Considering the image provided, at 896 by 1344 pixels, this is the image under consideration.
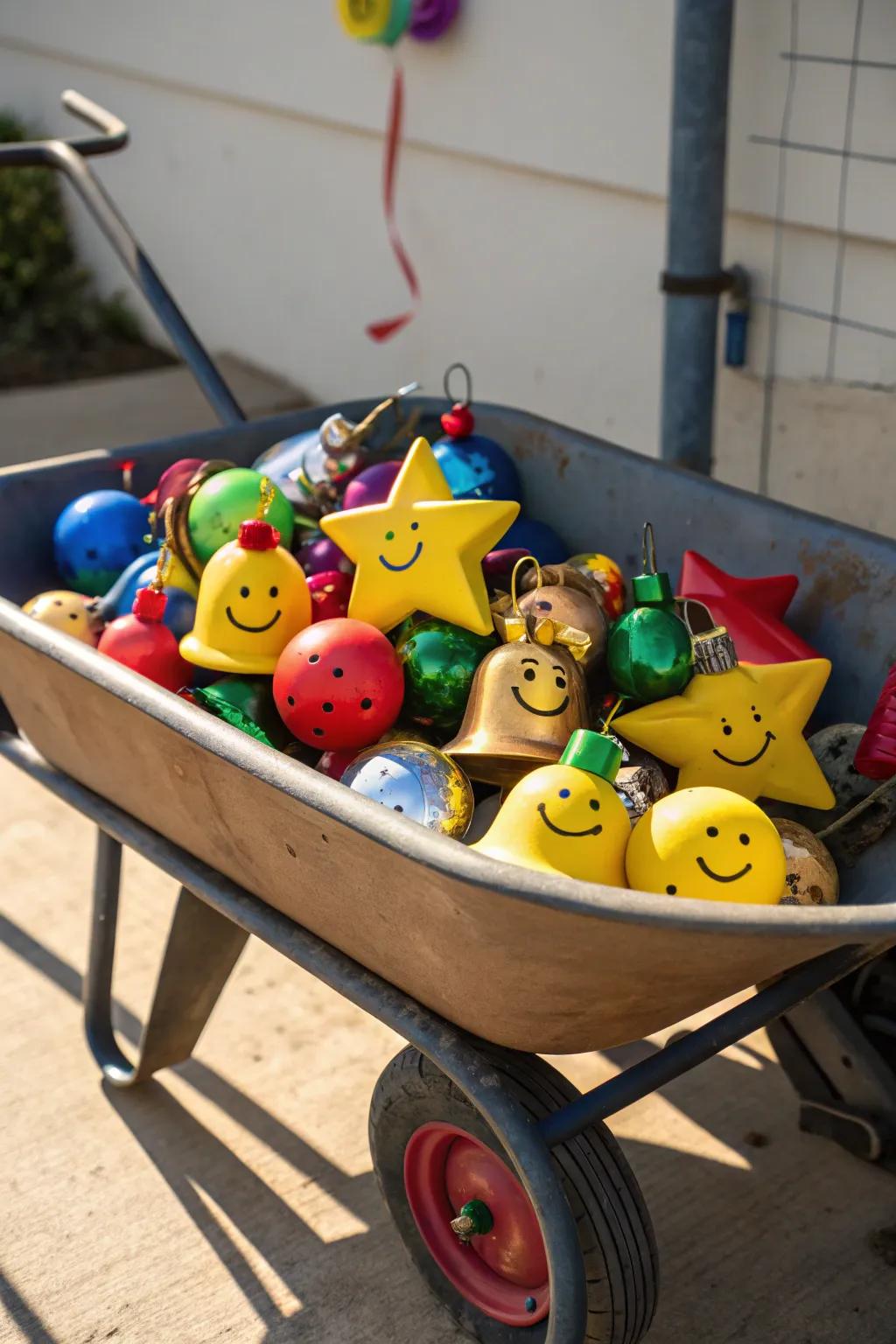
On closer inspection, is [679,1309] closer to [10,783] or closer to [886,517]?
[886,517]

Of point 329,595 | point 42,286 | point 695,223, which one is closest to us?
point 329,595

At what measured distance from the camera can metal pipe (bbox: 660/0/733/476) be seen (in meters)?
2.60

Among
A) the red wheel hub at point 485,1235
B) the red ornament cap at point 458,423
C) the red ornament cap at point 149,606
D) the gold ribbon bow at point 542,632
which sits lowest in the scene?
the red wheel hub at point 485,1235

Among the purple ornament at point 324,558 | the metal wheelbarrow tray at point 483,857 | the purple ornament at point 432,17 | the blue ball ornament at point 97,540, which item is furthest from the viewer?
the purple ornament at point 432,17

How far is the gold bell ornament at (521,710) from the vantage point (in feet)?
5.33

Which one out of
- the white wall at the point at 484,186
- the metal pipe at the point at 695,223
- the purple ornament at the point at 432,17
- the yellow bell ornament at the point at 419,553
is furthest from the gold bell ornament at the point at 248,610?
the purple ornament at the point at 432,17

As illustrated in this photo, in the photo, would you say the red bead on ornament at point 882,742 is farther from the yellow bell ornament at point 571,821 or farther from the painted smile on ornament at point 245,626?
the painted smile on ornament at point 245,626

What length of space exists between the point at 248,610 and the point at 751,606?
0.68 meters

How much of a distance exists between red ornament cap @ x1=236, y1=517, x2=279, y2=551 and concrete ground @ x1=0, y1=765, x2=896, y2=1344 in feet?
3.07

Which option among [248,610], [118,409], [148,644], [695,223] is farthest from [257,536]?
[118,409]

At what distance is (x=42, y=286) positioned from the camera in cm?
631

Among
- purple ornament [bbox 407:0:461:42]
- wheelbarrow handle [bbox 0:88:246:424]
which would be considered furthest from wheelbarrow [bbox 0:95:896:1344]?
purple ornament [bbox 407:0:461:42]

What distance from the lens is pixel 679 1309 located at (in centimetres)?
183

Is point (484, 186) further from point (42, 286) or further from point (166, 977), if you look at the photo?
point (42, 286)
